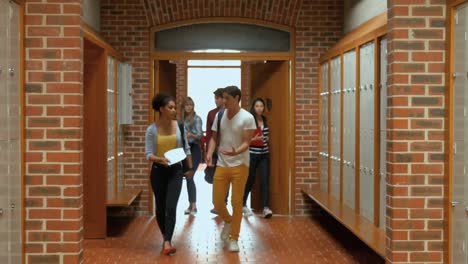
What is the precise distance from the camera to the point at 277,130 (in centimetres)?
984

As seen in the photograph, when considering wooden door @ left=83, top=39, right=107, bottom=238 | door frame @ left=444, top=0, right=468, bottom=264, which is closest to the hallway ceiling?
wooden door @ left=83, top=39, right=107, bottom=238

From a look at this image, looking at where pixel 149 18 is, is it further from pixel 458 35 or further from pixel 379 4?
pixel 458 35

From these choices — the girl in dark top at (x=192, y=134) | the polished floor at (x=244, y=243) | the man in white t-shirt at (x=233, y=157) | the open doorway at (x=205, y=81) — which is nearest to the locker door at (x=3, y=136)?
the polished floor at (x=244, y=243)

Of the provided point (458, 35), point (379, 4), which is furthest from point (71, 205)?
point (379, 4)

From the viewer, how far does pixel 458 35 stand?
4672 mm

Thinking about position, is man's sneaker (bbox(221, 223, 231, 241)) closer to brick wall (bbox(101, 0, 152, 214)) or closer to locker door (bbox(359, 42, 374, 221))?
locker door (bbox(359, 42, 374, 221))

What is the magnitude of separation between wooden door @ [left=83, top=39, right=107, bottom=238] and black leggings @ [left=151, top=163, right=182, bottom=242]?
0.99 metres

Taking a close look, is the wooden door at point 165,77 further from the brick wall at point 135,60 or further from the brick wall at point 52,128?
the brick wall at point 52,128

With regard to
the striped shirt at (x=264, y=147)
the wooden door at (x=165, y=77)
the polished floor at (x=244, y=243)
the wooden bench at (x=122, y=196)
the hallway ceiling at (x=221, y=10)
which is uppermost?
the hallway ceiling at (x=221, y=10)

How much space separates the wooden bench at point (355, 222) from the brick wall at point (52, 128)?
2.30 meters

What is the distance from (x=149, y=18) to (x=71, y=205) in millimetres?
5192

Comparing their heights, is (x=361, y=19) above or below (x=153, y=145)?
above

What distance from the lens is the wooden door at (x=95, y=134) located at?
7.61 meters

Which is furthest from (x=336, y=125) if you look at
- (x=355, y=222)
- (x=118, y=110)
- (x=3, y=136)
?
(x=3, y=136)
